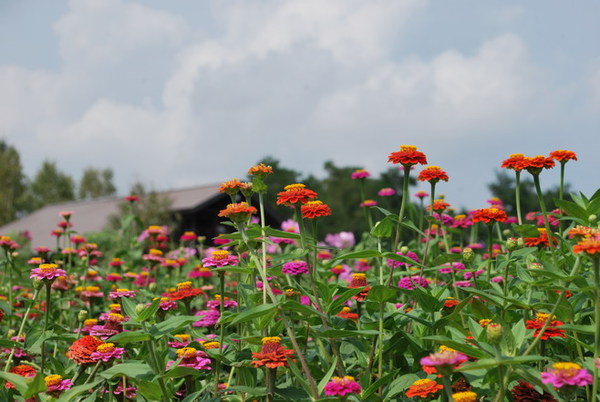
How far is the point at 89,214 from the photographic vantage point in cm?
2345

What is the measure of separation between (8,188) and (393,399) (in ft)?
127

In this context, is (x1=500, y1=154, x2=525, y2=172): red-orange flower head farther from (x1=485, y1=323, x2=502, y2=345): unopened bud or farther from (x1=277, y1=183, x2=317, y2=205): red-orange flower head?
(x1=485, y1=323, x2=502, y2=345): unopened bud

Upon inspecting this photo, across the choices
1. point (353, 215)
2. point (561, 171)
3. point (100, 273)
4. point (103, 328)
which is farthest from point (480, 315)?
point (353, 215)

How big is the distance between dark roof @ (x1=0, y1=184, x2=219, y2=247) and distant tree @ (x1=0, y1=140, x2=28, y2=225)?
751cm

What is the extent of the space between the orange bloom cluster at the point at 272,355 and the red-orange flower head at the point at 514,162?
1074 mm

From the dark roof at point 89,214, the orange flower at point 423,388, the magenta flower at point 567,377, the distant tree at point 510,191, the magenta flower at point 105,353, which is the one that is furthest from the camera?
the distant tree at point 510,191

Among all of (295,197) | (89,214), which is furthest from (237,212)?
(89,214)

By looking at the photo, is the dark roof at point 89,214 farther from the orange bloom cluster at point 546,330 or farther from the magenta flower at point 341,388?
the magenta flower at point 341,388

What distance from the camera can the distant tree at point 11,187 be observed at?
34.7 metres

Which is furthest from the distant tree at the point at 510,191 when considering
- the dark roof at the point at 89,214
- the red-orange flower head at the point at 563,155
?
the red-orange flower head at the point at 563,155

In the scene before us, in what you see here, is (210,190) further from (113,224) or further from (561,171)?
(561,171)

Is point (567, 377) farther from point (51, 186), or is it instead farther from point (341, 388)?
point (51, 186)

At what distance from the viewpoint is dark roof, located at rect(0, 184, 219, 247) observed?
1847 cm

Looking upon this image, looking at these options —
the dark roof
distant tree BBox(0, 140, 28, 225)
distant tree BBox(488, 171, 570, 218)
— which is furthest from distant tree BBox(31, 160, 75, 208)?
distant tree BBox(488, 171, 570, 218)
